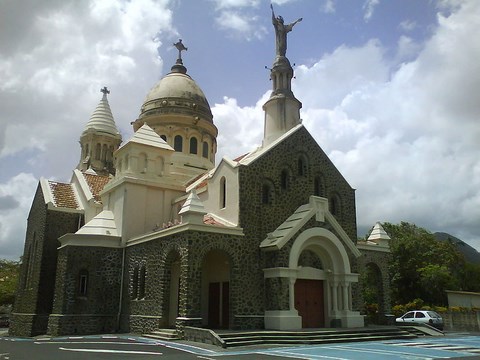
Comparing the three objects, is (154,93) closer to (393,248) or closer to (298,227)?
(298,227)

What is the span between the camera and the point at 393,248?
140 ft

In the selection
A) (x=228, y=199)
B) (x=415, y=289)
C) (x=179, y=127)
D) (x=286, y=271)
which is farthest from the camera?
(x=415, y=289)

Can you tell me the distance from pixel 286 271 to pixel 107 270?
33.0 feet

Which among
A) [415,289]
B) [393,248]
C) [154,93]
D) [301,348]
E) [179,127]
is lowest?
[301,348]

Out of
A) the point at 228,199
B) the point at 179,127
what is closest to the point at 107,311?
the point at 228,199

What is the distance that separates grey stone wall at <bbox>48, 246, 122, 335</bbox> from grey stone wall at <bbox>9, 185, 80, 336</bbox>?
305cm

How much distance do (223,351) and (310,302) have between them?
8150mm

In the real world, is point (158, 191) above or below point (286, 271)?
above

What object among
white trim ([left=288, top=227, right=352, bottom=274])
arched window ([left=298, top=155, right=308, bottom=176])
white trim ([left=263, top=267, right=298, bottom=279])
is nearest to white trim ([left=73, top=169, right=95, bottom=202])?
arched window ([left=298, top=155, right=308, bottom=176])

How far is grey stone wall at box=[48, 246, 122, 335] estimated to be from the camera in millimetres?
24516

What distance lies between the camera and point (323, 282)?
2414cm

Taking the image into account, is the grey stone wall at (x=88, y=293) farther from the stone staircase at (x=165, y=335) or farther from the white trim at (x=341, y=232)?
the white trim at (x=341, y=232)

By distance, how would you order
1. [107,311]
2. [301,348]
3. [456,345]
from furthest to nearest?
[107,311], [456,345], [301,348]

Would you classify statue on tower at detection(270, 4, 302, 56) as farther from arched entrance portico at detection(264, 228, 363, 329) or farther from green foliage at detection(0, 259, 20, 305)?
green foliage at detection(0, 259, 20, 305)
